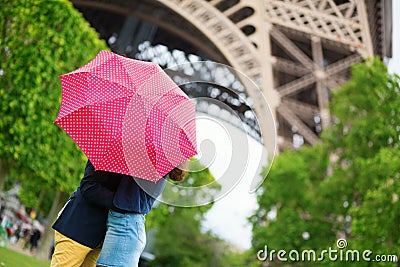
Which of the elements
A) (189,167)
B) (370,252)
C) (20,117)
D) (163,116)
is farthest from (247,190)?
(370,252)

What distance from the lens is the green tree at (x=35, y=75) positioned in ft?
35.8

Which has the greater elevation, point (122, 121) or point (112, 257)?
point (122, 121)

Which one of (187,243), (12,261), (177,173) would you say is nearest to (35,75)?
(12,261)

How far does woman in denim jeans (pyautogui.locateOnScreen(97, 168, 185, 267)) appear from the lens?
3.17 meters

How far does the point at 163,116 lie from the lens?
3352 millimetres

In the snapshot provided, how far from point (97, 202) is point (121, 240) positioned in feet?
0.71

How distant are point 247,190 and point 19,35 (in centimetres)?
837

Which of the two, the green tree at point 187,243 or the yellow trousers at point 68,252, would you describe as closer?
the yellow trousers at point 68,252

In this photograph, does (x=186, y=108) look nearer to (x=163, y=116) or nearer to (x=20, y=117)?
(x=163, y=116)

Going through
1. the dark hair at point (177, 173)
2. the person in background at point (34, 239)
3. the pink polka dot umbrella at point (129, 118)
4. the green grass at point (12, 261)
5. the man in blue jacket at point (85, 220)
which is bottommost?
the man in blue jacket at point (85, 220)

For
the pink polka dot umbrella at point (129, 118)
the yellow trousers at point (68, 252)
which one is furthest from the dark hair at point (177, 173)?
the yellow trousers at point (68, 252)

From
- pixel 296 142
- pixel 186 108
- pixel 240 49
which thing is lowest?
pixel 186 108

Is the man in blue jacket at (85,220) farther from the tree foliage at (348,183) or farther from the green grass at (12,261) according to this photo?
the tree foliage at (348,183)

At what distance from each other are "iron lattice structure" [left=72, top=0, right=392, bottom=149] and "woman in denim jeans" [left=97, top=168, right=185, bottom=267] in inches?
645
